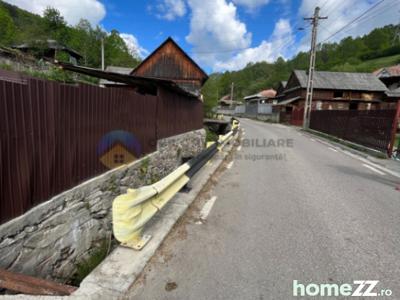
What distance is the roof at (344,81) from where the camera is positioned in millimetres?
36688

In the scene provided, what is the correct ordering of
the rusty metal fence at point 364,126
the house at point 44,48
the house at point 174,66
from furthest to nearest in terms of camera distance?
the house at point 44,48 < the house at point 174,66 < the rusty metal fence at point 364,126

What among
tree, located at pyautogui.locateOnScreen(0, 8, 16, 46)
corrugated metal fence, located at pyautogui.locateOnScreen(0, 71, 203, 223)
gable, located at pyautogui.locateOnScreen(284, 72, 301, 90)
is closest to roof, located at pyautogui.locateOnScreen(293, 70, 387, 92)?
gable, located at pyautogui.locateOnScreen(284, 72, 301, 90)

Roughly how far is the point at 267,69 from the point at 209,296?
115360mm

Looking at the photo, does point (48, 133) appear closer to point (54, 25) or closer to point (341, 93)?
point (341, 93)

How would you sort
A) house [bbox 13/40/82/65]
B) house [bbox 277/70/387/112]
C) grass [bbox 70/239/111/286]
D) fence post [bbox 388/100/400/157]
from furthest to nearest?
house [bbox 13/40/82/65], house [bbox 277/70/387/112], fence post [bbox 388/100/400/157], grass [bbox 70/239/111/286]

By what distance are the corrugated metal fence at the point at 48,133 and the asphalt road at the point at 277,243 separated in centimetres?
166

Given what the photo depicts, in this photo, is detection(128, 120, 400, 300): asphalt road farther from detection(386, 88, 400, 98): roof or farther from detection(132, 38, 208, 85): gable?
detection(386, 88, 400, 98): roof

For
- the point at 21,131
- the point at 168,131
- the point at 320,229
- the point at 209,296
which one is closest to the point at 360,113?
the point at 168,131

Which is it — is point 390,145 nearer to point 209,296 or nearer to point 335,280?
point 335,280

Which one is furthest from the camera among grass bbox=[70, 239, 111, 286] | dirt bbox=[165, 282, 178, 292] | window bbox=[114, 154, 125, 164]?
window bbox=[114, 154, 125, 164]

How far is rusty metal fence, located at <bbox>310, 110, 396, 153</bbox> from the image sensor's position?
9.71m

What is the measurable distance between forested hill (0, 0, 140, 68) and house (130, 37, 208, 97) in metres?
29.7

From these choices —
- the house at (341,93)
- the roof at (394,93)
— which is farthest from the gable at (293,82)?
the roof at (394,93)

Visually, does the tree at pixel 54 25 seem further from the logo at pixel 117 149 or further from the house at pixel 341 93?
the logo at pixel 117 149
